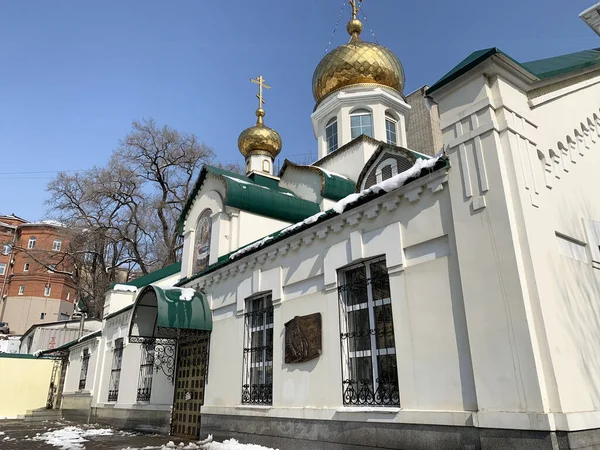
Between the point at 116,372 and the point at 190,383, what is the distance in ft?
16.5

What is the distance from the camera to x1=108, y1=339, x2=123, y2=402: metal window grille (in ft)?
44.1

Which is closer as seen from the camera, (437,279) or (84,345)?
(437,279)

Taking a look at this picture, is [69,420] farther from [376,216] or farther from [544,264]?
[544,264]

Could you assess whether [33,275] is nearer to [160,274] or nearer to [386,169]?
[160,274]

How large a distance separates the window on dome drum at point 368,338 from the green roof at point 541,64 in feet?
8.03

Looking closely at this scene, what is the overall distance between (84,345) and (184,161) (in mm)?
13078

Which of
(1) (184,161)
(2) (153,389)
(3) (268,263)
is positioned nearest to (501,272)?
(3) (268,263)

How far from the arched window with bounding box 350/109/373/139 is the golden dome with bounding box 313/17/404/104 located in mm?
1083

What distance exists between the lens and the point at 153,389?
11.3 metres

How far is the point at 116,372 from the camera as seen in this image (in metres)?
13.7

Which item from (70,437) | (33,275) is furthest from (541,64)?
(33,275)

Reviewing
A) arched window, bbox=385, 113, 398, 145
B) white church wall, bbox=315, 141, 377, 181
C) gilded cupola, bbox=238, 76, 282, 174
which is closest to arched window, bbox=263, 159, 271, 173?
gilded cupola, bbox=238, 76, 282, 174

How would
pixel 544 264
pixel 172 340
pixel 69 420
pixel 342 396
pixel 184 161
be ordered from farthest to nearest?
pixel 184 161, pixel 69 420, pixel 172 340, pixel 342 396, pixel 544 264

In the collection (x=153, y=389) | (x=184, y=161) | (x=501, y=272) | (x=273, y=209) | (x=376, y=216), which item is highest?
(x=184, y=161)
